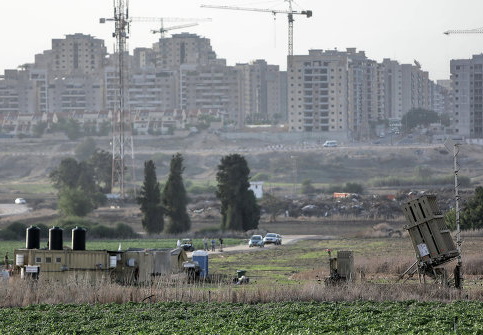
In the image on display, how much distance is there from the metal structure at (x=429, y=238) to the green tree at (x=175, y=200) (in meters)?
42.0

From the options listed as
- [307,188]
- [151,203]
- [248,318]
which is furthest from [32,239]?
[307,188]

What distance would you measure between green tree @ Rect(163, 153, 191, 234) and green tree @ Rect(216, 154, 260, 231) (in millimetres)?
2676

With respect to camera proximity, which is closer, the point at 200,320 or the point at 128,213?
the point at 200,320

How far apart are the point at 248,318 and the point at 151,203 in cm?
5239

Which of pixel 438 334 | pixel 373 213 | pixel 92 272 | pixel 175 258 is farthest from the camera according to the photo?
pixel 373 213

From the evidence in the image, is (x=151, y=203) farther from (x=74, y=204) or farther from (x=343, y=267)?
(x=343, y=267)

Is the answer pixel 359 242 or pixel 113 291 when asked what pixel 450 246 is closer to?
pixel 113 291

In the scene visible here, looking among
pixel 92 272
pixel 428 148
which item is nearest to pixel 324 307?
pixel 92 272

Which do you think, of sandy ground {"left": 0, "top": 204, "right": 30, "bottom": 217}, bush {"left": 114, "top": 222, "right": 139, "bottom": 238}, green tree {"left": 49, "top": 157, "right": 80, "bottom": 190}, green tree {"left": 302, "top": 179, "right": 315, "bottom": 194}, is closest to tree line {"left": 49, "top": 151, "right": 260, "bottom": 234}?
bush {"left": 114, "top": 222, "right": 139, "bottom": 238}

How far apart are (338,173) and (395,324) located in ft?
479

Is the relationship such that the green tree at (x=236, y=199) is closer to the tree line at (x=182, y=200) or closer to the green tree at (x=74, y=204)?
the tree line at (x=182, y=200)

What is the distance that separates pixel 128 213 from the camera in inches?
4400

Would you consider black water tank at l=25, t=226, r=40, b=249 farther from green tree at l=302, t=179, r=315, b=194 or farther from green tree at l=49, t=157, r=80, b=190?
green tree at l=302, t=179, r=315, b=194

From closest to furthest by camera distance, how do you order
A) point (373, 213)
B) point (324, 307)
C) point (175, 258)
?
point (324, 307), point (175, 258), point (373, 213)
